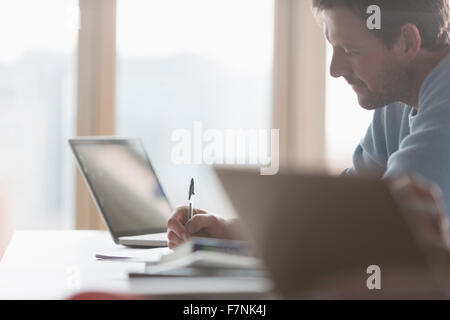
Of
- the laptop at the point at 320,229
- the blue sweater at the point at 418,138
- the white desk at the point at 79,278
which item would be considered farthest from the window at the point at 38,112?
the laptop at the point at 320,229

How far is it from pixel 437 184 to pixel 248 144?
2.52 meters

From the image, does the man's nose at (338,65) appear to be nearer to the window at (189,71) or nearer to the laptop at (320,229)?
the laptop at (320,229)

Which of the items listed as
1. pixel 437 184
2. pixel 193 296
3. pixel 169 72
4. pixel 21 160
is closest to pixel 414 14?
pixel 437 184

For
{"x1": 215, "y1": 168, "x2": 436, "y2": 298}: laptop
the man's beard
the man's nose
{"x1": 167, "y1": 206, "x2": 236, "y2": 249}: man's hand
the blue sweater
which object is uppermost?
the man's nose

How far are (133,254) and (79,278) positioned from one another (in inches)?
10.0

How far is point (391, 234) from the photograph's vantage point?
486mm

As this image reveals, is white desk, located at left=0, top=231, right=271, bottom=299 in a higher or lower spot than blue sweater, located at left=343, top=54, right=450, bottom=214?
lower

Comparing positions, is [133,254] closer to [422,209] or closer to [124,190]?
[124,190]

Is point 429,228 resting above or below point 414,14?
below

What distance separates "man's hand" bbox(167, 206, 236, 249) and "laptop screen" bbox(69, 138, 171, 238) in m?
0.18

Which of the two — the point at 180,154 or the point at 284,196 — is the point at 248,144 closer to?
the point at 180,154

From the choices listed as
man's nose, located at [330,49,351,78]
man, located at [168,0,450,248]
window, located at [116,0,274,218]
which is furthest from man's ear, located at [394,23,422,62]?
window, located at [116,0,274,218]

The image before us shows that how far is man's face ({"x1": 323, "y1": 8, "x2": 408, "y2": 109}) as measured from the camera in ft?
4.04

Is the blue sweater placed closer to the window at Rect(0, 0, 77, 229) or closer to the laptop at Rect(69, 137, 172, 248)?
the laptop at Rect(69, 137, 172, 248)
